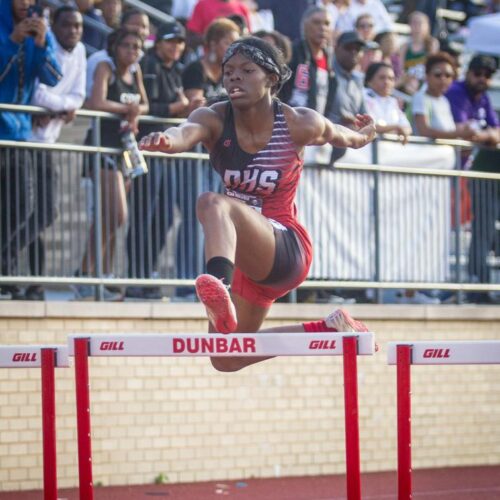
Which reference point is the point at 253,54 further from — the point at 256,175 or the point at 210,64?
the point at 210,64

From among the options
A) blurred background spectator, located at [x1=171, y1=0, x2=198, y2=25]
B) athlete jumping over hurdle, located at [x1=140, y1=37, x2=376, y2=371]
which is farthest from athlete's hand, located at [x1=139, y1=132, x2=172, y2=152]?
blurred background spectator, located at [x1=171, y1=0, x2=198, y2=25]

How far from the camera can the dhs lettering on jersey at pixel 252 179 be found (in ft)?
24.6

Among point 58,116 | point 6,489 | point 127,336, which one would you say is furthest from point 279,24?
point 127,336

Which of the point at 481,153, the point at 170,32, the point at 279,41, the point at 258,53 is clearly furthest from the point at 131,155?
the point at 481,153

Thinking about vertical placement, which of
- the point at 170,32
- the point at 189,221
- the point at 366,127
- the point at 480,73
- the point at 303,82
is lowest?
the point at 189,221

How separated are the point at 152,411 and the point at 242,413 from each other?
0.85 meters

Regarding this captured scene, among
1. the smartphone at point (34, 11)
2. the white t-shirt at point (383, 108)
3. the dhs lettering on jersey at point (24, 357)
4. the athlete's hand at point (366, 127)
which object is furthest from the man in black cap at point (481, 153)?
the dhs lettering on jersey at point (24, 357)

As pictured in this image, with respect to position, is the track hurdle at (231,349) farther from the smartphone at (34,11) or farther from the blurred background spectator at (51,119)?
the smartphone at (34,11)

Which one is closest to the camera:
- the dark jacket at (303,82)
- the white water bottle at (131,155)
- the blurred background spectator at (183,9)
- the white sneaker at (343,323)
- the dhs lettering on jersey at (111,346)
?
the dhs lettering on jersey at (111,346)

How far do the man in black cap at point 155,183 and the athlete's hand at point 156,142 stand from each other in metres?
4.44

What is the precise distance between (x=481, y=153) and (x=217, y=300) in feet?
23.9

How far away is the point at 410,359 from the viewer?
7.05 m

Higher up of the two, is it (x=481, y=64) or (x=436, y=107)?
(x=481, y=64)

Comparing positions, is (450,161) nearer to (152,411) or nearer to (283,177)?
(152,411)
